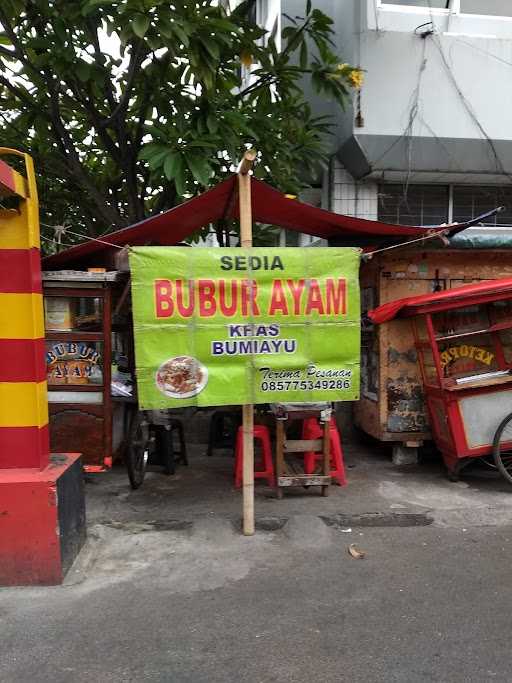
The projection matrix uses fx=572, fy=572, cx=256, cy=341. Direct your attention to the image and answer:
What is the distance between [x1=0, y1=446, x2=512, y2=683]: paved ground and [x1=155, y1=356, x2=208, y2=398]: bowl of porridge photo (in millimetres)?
1229

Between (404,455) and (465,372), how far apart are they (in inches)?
47.8

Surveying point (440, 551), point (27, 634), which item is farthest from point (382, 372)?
point (27, 634)

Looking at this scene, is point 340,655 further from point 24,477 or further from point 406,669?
point 24,477

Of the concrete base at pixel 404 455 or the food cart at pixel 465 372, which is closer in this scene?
the food cart at pixel 465 372

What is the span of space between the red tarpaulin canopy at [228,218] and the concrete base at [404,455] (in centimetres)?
243


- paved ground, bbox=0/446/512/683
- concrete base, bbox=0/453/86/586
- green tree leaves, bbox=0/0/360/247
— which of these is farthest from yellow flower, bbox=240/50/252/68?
concrete base, bbox=0/453/86/586

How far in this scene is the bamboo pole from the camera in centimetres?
443

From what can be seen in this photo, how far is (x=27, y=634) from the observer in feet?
10.6

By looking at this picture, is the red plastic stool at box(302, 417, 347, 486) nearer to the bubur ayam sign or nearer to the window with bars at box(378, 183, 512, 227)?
the bubur ayam sign

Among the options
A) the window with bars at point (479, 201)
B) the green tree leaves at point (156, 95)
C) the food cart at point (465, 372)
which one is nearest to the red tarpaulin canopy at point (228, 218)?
the green tree leaves at point (156, 95)

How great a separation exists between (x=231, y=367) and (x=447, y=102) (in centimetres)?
560

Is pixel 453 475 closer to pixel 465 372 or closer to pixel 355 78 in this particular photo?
pixel 465 372

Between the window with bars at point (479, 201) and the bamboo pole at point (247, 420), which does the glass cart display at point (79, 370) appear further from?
the window with bars at point (479, 201)

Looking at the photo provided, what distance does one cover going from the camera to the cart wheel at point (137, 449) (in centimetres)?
570
